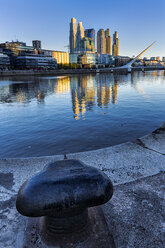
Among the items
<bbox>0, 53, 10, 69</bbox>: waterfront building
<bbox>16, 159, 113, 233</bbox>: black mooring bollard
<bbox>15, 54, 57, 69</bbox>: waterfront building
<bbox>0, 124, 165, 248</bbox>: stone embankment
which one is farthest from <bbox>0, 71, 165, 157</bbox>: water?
<bbox>15, 54, 57, 69</bbox>: waterfront building

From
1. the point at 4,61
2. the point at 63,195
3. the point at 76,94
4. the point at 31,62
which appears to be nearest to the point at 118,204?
the point at 63,195

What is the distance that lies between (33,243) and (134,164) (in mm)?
3121

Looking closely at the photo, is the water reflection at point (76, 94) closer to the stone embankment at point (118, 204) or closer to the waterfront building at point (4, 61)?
the stone embankment at point (118, 204)

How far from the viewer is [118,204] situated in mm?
3299

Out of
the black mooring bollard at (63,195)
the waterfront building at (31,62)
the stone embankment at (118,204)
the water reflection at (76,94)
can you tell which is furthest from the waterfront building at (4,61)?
the black mooring bollard at (63,195)

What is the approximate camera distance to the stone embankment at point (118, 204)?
252 centimetres

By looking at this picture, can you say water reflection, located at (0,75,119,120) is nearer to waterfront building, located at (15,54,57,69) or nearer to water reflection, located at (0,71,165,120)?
water reflection, located at (0,71,165,120)

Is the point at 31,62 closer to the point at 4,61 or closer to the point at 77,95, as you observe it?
the point at 4,61

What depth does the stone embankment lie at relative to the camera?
2523mm

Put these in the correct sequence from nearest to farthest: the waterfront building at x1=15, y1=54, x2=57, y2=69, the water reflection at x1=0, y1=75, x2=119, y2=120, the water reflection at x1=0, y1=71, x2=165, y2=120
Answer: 1. the water reflection at x1=0, y1=75, x2=119, y2=120
2. the water reflection at x1=0, y1=71, x2=165, y2=120
3. the waterfront building at x1=15, y1=54, x2=57, y2=69

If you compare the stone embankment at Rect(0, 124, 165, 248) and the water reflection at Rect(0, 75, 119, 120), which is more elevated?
the water reflection at Rect(0, 75, 119, 120)

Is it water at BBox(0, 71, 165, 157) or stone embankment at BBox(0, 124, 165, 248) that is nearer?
stone embankment at BBox(0, 124, 165, 248)

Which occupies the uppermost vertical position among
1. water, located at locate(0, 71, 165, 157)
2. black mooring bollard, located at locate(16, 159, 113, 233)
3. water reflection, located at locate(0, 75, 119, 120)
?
water reflection, located at locate(0, 75, 119, 120)

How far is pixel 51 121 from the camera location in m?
13.1
